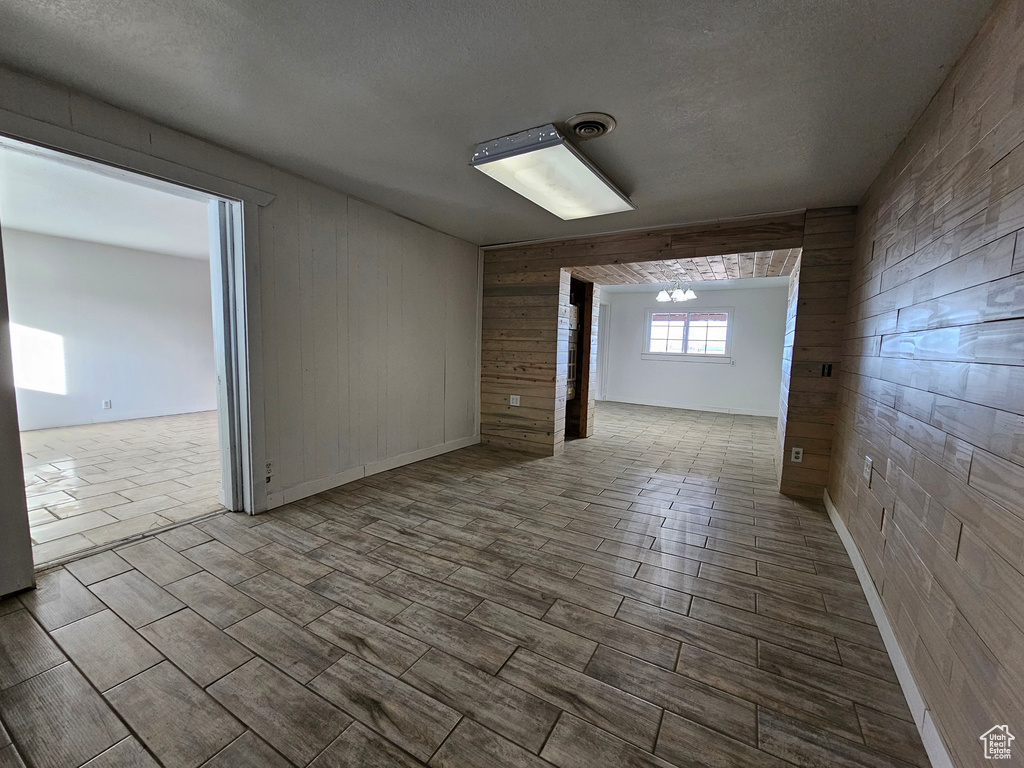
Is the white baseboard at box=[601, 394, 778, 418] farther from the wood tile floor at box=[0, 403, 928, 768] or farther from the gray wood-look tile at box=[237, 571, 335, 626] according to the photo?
the gray wood-look tile at box=[237, 571, 335, 626]

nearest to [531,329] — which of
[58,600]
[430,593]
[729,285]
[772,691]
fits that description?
[430,593]

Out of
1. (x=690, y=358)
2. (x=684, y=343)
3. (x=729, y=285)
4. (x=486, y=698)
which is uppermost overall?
(x=729, y=285)

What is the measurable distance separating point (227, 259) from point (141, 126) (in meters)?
0.72

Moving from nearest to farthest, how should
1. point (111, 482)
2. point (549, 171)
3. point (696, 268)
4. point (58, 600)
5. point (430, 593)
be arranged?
point (58, 600) → point (430, 593) → point (549, 171) → point (111, 482) → point (696, 268)

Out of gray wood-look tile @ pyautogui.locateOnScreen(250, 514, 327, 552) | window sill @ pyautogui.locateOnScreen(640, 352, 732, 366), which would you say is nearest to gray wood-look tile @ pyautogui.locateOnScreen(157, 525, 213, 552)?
gray wood-look tile @ pyautogui.locateOnScreen(250, 514, 327, 552)

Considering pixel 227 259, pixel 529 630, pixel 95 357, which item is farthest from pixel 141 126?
pixel 95 357

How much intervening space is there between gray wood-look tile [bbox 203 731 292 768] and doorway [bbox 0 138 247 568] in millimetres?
1769

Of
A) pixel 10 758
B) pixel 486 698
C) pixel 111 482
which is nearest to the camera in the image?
pixel 10 758

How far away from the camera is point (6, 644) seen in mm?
1490

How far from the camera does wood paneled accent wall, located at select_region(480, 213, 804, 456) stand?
3.96 meters

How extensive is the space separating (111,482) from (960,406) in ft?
16.4

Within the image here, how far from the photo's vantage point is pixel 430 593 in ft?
6.14

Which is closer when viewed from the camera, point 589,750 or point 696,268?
point 589,750

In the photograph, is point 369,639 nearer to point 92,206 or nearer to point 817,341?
point 817,341
